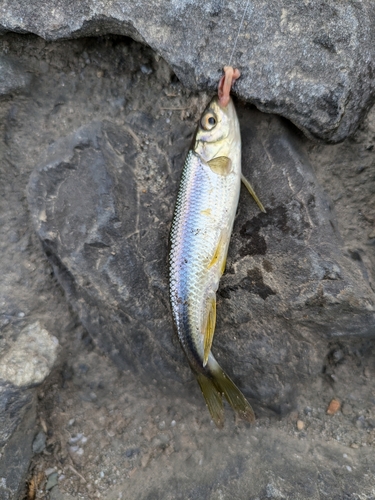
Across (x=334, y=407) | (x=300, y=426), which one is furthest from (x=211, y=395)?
(x=334, y=407)

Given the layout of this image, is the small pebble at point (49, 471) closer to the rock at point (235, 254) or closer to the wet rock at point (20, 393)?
the wet rock at point (20, 393)

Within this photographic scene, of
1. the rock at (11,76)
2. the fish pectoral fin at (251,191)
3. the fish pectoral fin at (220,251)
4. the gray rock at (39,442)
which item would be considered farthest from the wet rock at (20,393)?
the fish pectoral fin at (251,191)

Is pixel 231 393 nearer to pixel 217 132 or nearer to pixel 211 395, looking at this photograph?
pixel 211 395

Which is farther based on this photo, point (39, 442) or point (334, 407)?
point (39, 442)

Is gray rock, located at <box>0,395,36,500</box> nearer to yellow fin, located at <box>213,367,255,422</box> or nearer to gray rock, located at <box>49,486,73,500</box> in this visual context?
gray rock, located at <box>49,486,73,500</box>

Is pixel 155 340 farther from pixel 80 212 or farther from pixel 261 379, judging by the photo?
pixel 80 212

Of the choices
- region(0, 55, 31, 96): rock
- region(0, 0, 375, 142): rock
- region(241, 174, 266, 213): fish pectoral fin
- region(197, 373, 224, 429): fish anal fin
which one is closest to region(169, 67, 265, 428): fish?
region(241, 174, 266, 213): fish pectoral fin
